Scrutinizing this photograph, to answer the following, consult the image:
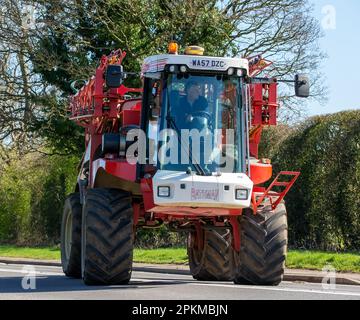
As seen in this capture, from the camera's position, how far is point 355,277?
1709 centimetres

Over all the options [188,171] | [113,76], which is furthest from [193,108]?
[113,76]

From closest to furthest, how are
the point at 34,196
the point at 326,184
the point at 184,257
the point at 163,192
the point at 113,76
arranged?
the point at 163,192 → the point at 113,76 → the point at 326,184 → the point at 184,257 → the point at 34,196

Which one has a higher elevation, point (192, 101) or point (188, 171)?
point (192, 101)

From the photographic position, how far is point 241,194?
13656 mm

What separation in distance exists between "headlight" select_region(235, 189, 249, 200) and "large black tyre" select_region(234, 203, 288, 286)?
3.01 ft

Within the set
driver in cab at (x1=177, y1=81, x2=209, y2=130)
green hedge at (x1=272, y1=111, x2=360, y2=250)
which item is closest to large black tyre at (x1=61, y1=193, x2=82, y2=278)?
driver in cab at (x1=177, y1=81, x2=209, y2=130)

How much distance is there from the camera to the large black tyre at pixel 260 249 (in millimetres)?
14414

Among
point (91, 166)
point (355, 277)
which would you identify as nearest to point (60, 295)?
point (91, 166)

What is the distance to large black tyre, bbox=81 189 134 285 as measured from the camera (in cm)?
1397

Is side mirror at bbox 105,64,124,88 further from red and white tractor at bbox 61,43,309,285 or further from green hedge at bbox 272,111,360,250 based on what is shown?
green hedge at bbox 272,111,360,250

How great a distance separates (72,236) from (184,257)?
23.7 feet

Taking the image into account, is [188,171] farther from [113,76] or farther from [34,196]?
[34,196]
